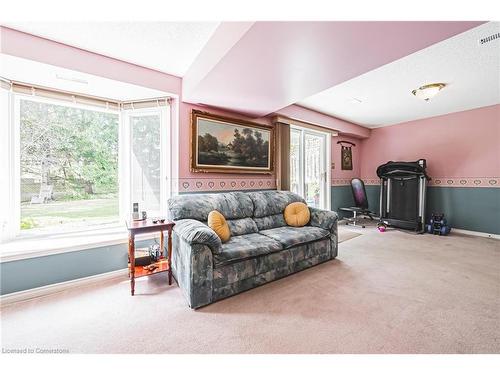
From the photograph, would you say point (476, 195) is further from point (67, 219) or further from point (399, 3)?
point (67, 219)

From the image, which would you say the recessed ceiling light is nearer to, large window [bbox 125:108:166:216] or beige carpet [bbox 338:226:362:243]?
large window [bbox 125:108:166:216]

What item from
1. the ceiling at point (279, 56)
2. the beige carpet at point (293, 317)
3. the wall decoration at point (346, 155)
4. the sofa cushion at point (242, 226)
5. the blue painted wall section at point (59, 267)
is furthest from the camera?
the wall decoration at point (346, 155)

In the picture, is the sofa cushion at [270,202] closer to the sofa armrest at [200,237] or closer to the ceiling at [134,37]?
the sofa armrest at [200,237]

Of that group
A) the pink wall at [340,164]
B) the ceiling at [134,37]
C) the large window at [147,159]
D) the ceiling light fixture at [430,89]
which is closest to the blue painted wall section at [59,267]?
the large window at [147,159]

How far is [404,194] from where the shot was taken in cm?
462

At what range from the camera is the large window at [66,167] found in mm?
2334

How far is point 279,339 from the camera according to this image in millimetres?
1445

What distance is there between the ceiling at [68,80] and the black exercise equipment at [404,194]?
473 centimetres

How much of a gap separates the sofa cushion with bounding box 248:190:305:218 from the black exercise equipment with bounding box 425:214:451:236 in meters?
3.02

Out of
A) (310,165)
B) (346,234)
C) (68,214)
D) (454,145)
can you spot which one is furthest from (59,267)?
(454,145)

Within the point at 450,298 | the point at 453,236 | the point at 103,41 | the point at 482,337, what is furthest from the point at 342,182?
the point at 103,41

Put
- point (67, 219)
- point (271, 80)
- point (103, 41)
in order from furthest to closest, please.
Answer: point (67, 219) < point (271, 80) < point (103, 41)

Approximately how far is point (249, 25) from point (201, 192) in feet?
6.98

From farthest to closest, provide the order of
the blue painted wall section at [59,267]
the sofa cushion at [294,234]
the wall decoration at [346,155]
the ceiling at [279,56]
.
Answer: the wall decoration at [346,155] → the sofa cushion at [294,234] → the blue painted wall section at [59,267] → the ceiling at [279,56]
